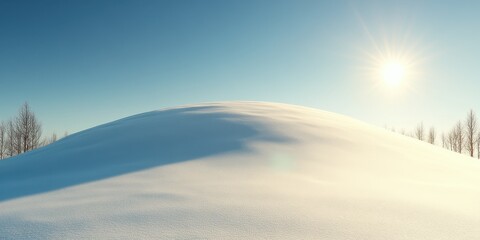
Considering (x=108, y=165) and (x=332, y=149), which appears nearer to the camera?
Result: (x=108, y=165)

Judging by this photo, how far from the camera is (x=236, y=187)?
11.6 ft

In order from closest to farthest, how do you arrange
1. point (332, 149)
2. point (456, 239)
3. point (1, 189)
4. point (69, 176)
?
point (456, 239) < point (1, 189) < point (69, 176) < point (332, 149)

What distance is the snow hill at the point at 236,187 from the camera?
255 cm

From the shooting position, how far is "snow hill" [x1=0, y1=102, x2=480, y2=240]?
2551mm

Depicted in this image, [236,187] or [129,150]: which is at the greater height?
[129,150]

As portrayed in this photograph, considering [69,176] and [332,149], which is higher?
[332,149]

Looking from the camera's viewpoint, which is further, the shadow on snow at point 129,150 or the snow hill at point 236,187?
the shadow on snow at point 129,150

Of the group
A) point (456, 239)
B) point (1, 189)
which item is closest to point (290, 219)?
point (456, 239)

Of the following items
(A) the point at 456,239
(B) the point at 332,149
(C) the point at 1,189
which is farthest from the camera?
(B) the point at 332,149

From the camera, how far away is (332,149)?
5.55 m

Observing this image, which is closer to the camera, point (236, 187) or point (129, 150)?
point (236, 187)

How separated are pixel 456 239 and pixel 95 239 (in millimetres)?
3021

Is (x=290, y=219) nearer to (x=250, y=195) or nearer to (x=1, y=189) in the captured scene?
(x=250, y=195)

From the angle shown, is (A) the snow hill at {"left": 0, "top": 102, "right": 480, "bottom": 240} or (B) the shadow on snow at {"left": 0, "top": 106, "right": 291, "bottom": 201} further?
(B) the shadow on snow at {"left": 0, "top": 106, "right": 291, "bottom": 201}
